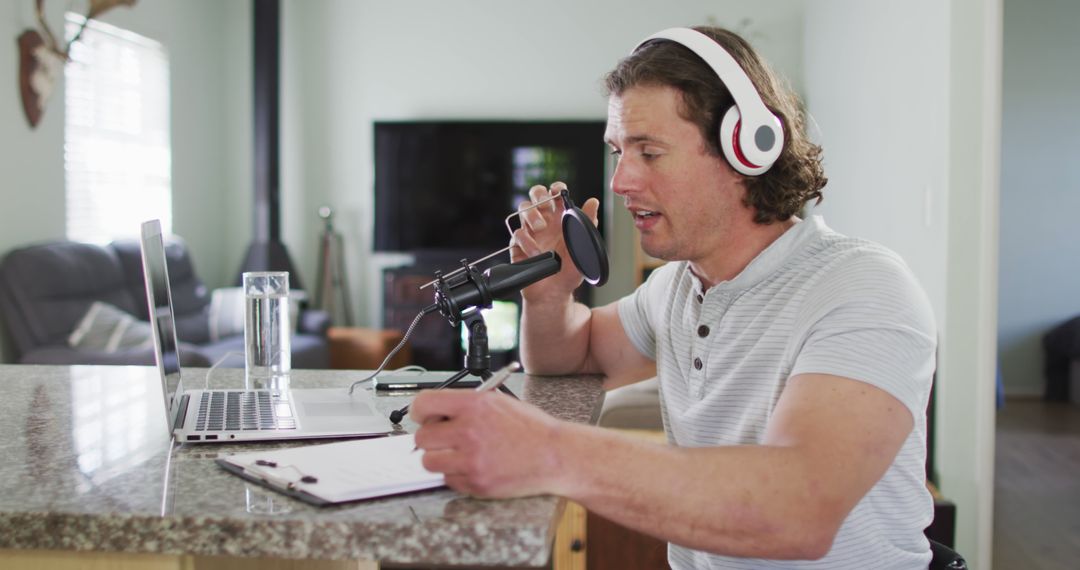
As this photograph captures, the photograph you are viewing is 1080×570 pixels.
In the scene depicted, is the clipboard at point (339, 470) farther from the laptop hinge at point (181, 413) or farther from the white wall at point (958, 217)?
the white wall at point (958, 217)

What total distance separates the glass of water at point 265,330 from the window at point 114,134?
3.50 m

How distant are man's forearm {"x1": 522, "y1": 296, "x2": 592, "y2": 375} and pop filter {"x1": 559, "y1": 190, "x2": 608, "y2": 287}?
0.48ft

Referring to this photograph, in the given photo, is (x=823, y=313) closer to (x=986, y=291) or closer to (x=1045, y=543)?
(x=986, y=291)

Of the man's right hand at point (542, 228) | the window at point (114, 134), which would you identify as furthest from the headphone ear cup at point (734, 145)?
the window at point (114, 134)

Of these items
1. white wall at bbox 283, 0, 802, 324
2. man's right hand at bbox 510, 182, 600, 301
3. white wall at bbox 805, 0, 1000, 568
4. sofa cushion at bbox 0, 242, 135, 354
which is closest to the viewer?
man's right hand at bbox 510, 182, 600, 301

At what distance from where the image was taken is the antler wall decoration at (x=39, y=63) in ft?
13.6

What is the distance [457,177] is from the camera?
5.69 meters

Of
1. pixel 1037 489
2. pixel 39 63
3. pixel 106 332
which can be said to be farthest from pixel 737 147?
pixel 39 63

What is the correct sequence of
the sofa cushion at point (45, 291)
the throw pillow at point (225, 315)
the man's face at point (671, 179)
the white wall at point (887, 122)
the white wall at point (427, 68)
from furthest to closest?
1. the white wall at point (427, 68)
2. the throw pillow at point (225, 315)
3. the sofa cushion at point (45, 291)
4. the white wall at point (887, 122)
5. the man's face at point (671, 179)

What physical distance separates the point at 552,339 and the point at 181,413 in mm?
564

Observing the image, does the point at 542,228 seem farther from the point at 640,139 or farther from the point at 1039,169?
the point at 1039,169

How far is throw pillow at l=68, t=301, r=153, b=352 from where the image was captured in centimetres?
394

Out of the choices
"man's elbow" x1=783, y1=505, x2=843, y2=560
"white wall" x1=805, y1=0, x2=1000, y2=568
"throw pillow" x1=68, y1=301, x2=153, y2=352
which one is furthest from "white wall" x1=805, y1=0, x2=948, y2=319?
"throw pillow" x1=68, y1=301, x2=153, y2=352

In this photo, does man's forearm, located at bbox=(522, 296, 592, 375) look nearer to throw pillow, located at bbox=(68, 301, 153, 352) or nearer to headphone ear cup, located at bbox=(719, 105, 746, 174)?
headphone ear cup, located at bbox=(719, 105, 746, 174)
